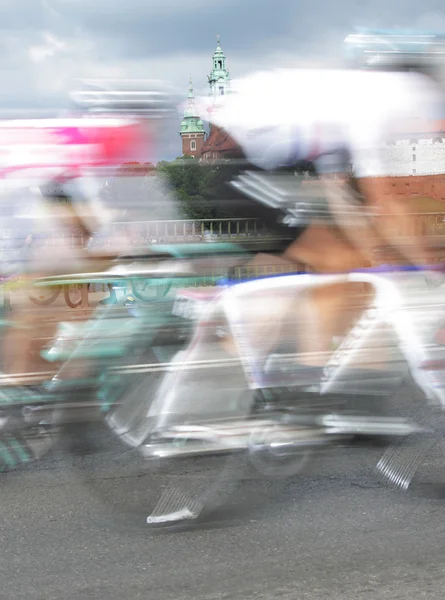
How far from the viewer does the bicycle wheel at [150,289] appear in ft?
10.6

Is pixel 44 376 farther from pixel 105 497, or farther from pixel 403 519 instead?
pixel 403 519

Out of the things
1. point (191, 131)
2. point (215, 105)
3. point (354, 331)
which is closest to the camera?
point (354, 331)

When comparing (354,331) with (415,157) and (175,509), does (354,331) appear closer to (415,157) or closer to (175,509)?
(415,157)

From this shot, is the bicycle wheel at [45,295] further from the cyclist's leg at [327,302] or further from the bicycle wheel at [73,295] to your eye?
the cyclist's leg at [327,302]

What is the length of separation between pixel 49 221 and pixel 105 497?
3.84 ft

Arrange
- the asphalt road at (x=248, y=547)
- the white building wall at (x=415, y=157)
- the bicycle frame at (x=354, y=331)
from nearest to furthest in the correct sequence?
the asphalt road at (x=248, y=547)
the bicycle frame at (x=354, y=331)
the white building wall at (x=415, y=157)

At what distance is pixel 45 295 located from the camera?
11.4ft

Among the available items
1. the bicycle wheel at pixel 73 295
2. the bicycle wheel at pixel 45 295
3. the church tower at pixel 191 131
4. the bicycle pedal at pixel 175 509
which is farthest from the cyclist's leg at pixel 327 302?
the bicycle wheel at pixel 45 295

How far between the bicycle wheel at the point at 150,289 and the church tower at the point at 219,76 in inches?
29.2

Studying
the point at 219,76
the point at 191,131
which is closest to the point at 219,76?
the point at 219,76

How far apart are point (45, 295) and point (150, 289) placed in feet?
1.56

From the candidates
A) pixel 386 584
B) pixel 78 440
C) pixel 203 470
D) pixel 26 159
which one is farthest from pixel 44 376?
pixel 386 584

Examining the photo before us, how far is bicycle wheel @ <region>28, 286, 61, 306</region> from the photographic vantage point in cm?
342

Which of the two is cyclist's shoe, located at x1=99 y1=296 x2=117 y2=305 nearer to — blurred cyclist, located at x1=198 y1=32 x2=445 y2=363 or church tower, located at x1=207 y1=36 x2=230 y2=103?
blurred cyclist, located at x1=198 y1=32 x2=445 y2=363
